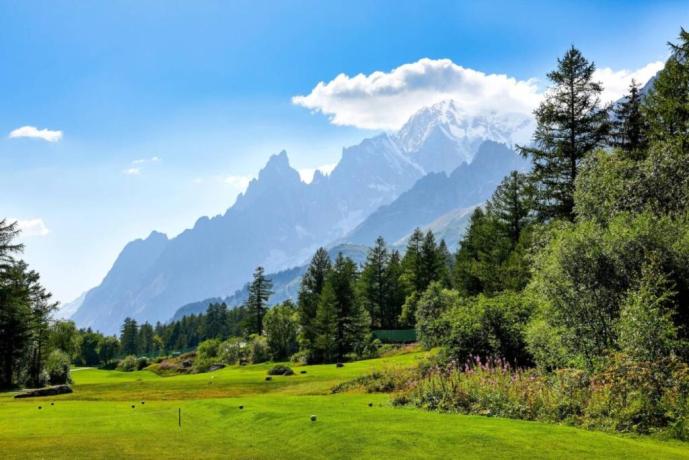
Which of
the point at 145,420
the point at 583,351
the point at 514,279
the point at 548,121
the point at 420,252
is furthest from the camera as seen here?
the point at 420,252

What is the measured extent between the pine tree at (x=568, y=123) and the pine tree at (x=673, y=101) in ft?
11.3

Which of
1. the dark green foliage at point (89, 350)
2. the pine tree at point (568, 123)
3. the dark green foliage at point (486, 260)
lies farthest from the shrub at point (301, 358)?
the dark green foliage at point (89, 350)

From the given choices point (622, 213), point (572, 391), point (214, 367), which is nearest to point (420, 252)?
point (214, 367)

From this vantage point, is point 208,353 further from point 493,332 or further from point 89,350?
point 493,332

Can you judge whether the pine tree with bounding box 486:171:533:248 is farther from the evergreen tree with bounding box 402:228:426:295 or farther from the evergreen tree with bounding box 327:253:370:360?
the evergreen tree with bounding box 402:228:426:295

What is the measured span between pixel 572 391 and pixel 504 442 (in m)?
4.68

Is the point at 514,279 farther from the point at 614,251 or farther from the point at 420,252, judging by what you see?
the point at 420,252

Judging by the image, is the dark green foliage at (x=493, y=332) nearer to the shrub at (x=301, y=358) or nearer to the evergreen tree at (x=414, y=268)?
the shrub at (x=301, y=358)

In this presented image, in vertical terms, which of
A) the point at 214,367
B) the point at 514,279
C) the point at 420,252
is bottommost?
the point at 214,367

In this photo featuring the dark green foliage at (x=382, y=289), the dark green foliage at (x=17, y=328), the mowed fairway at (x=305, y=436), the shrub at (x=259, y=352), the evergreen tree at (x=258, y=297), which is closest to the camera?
the mowed fairway at (x=305, y=436)

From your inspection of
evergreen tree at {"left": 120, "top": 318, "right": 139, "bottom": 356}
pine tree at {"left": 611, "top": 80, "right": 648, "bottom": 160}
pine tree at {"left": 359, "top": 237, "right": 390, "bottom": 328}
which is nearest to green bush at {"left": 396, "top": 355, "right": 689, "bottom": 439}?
pine tree at {"left": 611, "top": 80, "right": 648, "bottom": 160}

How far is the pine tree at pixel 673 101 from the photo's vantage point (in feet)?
97.7

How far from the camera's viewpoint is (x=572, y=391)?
1628 cm

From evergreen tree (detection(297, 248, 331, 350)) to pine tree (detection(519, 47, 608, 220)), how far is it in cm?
4561
